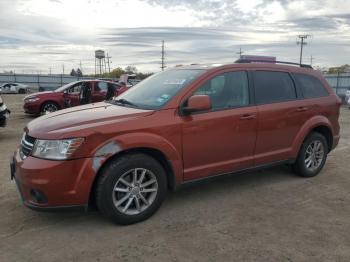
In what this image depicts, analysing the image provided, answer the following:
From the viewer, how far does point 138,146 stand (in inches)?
158

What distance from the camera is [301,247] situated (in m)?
3.62

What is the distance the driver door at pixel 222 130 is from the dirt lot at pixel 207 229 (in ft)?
1.60

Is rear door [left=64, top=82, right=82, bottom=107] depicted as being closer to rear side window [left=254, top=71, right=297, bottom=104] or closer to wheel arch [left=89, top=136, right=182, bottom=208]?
rear side window [left=254, top=71, right=297, bottom=104]

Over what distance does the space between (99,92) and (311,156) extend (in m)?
10.2

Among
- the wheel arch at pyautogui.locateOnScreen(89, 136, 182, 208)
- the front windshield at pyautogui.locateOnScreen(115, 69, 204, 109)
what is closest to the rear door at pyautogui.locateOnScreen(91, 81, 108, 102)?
the front windshield at pyautogui.locateOnScreen(115, 69, 204, 109)

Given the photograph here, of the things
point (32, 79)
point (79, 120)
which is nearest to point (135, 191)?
point (79, 120)

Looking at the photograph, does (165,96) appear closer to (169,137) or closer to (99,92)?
(169,137)

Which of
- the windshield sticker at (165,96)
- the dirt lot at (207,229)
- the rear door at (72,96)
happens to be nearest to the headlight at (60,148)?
the dirt lot at (207,229)

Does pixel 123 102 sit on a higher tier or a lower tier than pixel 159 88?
lower

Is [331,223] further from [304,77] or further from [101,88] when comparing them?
[101,88]

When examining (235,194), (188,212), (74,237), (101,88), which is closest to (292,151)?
(235,194)

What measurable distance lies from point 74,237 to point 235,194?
221 centimetres

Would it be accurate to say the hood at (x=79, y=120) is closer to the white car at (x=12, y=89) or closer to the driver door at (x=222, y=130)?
the driver door at (x=222, y=130)

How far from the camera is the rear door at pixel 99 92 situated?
1452 centimetres
